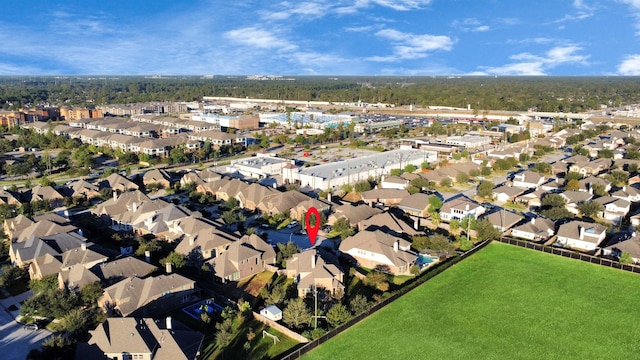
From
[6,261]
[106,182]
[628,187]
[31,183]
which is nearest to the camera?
[6,261]

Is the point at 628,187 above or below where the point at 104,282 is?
above

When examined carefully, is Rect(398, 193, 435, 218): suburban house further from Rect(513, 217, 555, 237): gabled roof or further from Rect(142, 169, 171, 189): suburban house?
Rect(142, 169, 171, 189): suburban house

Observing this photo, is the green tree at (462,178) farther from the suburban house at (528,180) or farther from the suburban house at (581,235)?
the suburban house at (581,235)

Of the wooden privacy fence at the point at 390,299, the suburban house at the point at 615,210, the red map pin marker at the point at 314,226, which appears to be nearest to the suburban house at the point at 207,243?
the red map pin marker at the point at 314,226

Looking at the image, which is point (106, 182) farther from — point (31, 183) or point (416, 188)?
point (416, 188)

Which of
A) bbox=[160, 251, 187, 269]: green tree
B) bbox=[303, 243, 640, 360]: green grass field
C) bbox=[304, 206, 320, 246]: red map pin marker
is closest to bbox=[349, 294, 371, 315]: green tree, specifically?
bbox=[303, 243, 640, 360]: green grass field

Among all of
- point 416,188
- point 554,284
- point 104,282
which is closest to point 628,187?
point 416,188

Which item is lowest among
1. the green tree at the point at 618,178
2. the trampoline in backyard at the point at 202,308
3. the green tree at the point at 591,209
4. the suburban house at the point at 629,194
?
the trampoline in backyard at the point at 202,308
